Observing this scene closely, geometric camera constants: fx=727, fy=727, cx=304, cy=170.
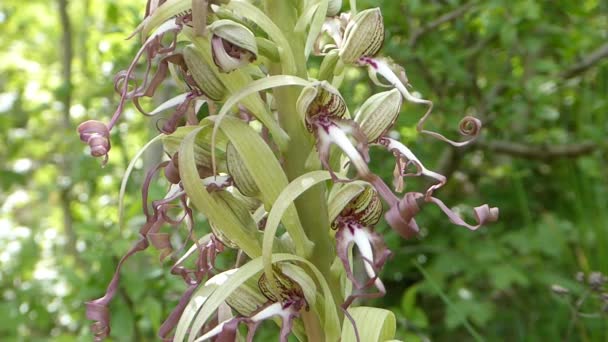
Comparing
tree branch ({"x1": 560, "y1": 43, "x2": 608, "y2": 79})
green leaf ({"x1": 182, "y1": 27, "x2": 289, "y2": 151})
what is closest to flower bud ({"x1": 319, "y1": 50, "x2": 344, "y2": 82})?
green leaf ({"x1": 182, "y1": 27, "x2": 289, "y2": 151})

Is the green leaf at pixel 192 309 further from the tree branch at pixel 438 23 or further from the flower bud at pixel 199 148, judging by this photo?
the tree branch at pixel 438 23

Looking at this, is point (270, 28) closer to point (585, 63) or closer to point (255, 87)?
point (255, 87)

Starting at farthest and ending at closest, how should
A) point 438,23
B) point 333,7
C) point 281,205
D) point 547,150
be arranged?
point 547,150
point 438,23
point 333,7
point 281,205

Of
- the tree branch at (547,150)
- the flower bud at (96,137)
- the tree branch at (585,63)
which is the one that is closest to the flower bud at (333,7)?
the flower bud at (96,137)

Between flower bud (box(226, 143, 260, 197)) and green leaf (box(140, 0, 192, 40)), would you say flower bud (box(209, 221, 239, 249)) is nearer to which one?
flower bud (box(226, 143, 260, 197))

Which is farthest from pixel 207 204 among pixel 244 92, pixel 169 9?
pixel 169 9

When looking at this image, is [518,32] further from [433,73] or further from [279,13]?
[279,13]
